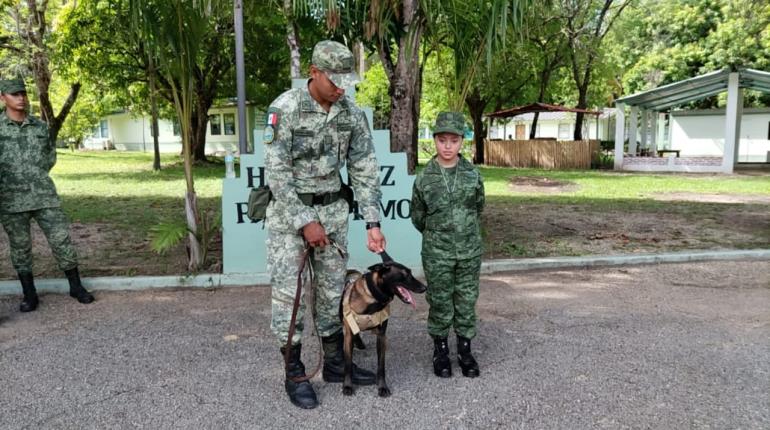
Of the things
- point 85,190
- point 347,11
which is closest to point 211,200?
point 85,190

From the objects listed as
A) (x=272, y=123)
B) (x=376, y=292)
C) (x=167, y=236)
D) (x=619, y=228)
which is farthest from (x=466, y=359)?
(x=619, y=228)

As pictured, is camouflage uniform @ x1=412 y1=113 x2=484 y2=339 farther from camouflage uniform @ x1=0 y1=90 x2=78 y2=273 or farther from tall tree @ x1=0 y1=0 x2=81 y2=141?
tall tree @ x1=0 y1=0 x2=81 y2=141

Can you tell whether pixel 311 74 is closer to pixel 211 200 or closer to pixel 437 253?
pixel 437 253

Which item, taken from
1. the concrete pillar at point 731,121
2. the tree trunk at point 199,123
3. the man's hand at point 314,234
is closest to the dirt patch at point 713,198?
the concrete pillar at point 731,121

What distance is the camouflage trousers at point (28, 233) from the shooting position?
15.0 feet

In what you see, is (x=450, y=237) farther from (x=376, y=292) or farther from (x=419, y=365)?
(x=419, y=365)

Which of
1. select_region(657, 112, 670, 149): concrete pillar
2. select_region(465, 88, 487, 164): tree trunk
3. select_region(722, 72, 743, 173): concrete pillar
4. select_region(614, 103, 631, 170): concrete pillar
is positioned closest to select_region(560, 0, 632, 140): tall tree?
select_region(614, 103, 631, 170): concrete pillar

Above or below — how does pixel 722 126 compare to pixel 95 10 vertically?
below

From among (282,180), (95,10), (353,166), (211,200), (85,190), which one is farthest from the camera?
(95,10)

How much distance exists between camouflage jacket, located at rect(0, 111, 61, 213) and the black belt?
2751 mm

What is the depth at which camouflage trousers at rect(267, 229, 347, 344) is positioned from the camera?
9.94ft

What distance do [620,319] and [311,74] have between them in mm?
3007

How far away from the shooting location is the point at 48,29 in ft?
57.8

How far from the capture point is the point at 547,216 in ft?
31.0
